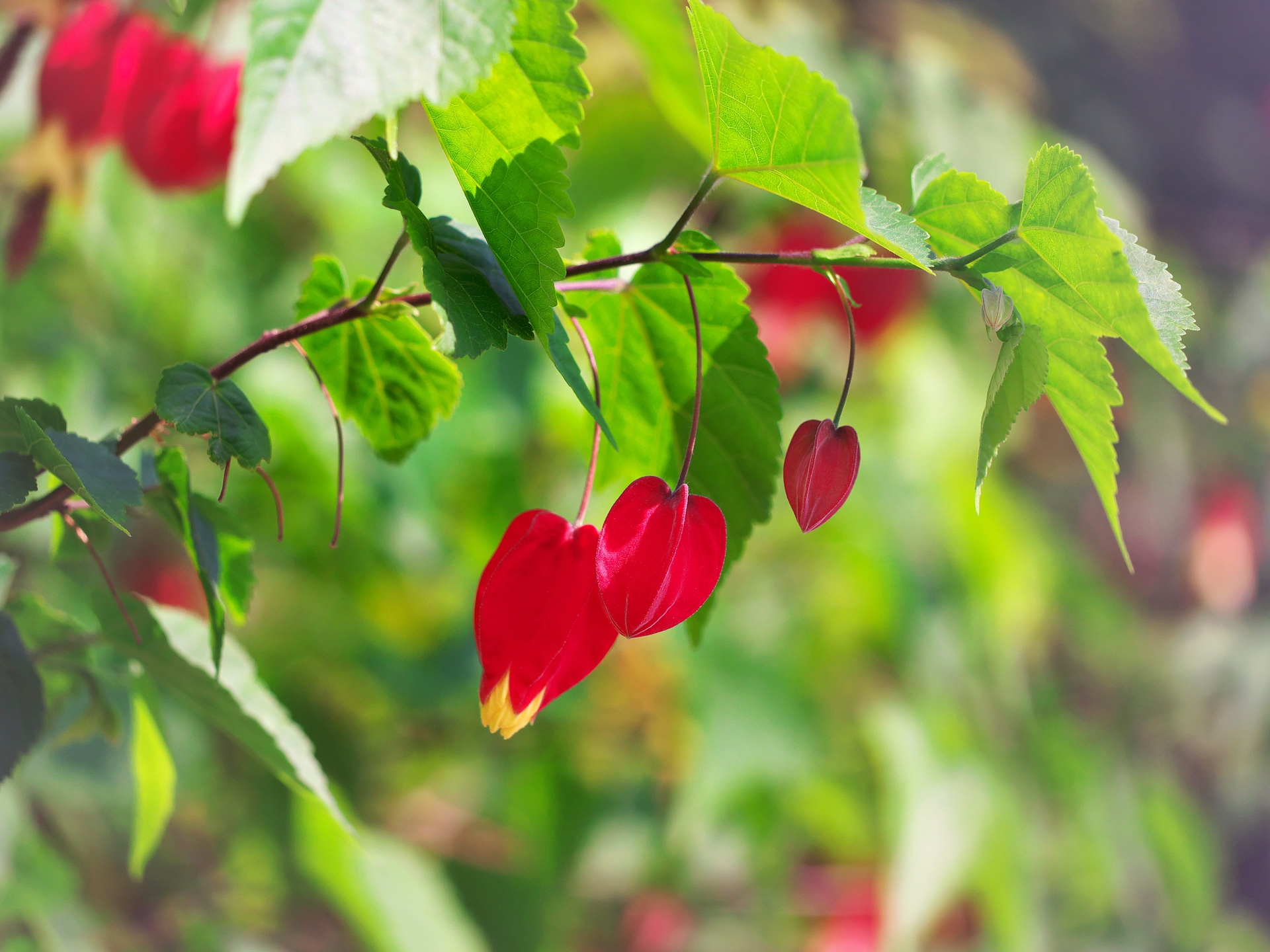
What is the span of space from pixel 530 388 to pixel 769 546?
0.55m

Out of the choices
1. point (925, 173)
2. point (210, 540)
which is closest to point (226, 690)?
point (210, 540)

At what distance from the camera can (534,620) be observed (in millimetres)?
318

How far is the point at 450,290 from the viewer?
10.5 inches

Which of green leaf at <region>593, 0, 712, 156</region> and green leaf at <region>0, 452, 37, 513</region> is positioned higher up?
green leaf at <region>593, 0, 712, 156</region>

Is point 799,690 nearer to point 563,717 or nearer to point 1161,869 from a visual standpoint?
point 563,717

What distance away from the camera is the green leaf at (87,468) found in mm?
254

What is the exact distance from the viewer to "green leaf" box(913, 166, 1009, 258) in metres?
0.28

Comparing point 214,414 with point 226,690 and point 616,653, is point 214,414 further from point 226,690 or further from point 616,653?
point 616,653

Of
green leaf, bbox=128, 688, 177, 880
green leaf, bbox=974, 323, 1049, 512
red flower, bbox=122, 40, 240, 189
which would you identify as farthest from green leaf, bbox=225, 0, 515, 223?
red flower, bbox=122, 40, 240, 189

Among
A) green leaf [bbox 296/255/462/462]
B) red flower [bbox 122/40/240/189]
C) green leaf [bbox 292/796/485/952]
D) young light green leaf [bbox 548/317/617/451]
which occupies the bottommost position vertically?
green leaf [bbox 292/796/485/952]

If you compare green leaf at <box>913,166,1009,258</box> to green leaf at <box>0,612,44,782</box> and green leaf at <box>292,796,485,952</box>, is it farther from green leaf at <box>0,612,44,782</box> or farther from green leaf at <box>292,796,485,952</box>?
green leaf at <box>292,796,485,952</box>

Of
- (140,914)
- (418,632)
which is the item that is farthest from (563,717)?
(140,914)

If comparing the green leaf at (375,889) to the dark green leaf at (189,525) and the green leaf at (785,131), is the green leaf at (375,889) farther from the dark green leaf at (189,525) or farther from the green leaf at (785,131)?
the green leaf at (785,131)

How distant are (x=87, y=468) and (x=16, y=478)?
0.02 metres
